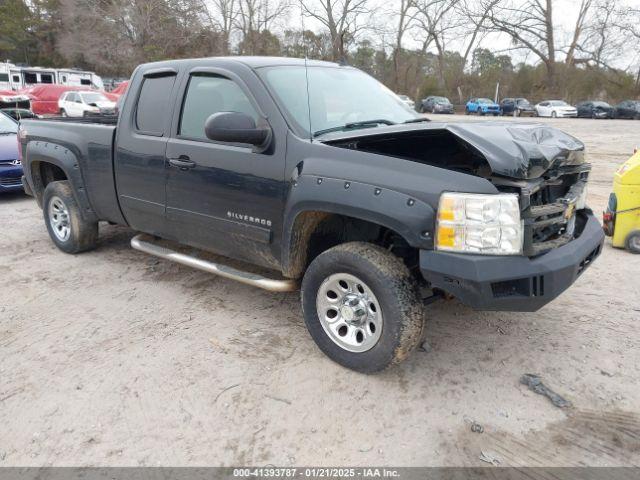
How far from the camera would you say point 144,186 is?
4.21m

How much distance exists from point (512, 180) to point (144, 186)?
295 cm

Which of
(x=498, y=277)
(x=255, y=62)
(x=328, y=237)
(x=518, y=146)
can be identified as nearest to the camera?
(x=498, y=277)

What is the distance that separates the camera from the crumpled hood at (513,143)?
2.62m

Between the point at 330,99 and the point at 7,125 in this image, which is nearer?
the point at 330,99

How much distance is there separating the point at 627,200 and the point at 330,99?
3.51 metres

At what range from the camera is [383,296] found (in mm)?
2848

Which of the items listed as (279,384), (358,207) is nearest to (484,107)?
(358,207)

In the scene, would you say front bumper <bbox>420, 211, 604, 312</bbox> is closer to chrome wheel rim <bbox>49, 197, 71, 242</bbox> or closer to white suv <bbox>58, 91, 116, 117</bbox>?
chrome wheel rim <bbox>49, 197, 71, 242</bbox>

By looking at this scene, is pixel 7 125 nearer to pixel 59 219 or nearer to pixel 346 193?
pixel 59 219

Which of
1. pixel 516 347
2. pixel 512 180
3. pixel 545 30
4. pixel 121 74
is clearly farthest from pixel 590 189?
pixel 121 74

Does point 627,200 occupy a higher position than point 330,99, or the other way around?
point 330,99

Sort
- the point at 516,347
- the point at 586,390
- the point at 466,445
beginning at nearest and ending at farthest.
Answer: the point at 466,445, the point at 586,390, the point at 516,347

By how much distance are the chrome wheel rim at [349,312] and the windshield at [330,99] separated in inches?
40.5

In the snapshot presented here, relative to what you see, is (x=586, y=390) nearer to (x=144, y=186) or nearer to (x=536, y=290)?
(x=536, y=290)
